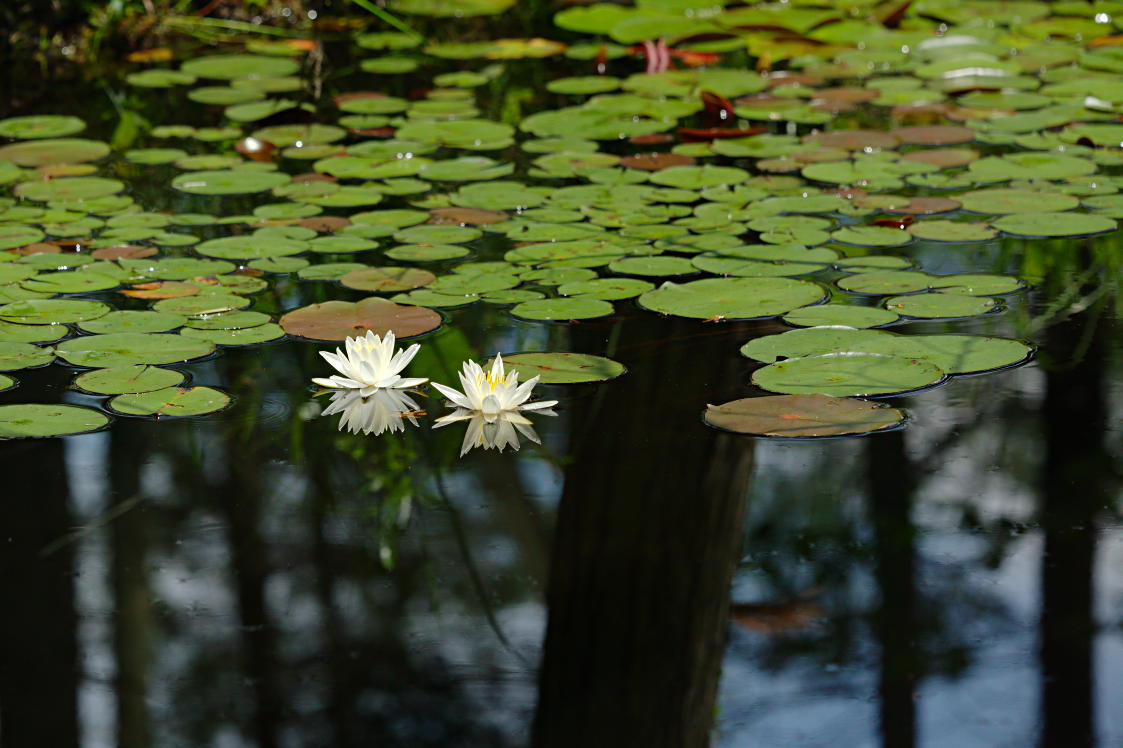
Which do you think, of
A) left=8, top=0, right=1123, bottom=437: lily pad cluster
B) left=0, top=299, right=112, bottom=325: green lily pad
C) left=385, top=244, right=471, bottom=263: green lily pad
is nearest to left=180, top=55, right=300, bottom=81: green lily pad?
left=8, top=0, right=1123, bottom=437: lily pad cluster

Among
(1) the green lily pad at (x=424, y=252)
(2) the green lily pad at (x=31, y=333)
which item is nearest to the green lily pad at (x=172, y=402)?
(2) the green lily pad at (x=31, y=333)

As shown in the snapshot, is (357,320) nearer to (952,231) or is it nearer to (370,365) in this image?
(370,365)

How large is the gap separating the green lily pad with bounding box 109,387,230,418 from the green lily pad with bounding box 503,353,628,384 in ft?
1.64

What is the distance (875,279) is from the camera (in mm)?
2754

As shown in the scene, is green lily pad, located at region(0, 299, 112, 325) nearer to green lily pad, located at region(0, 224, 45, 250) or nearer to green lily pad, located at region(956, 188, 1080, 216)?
green lily pad, located at region(0, 224, 45, 250)

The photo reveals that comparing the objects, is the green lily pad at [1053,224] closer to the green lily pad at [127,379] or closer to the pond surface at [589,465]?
the pond surface at [589,465]

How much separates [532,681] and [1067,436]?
1.03 m

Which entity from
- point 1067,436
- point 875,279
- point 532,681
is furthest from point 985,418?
point 532,681

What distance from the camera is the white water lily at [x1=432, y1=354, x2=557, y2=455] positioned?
2.20 meters

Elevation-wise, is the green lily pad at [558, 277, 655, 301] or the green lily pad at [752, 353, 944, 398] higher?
the green lily pad at [558, 277, 655, 301]

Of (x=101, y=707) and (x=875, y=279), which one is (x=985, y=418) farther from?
(x=101, y=707)

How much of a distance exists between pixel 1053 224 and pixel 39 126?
2864 mm

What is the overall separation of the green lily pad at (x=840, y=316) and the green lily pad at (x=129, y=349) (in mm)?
1077

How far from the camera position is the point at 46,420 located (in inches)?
87.5
